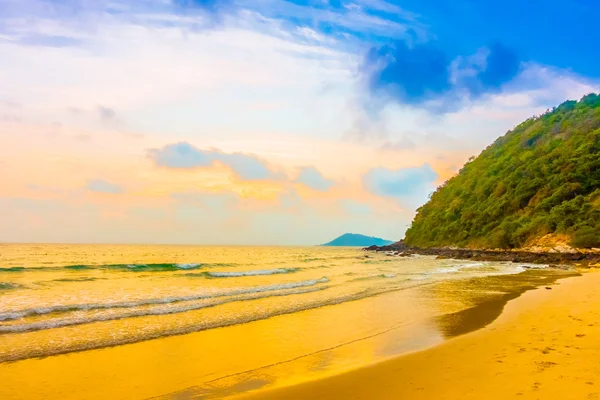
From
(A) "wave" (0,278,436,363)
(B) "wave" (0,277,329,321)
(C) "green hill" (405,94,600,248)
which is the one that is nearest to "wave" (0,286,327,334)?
(B) "wave" (0,277,329,321)

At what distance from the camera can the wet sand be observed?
5.44 m

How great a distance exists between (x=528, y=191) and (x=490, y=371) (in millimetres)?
69638

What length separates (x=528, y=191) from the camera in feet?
216

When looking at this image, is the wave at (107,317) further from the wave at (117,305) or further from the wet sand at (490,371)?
the wet sand at (490,371)

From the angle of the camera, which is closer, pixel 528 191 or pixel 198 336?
pixel 198 336

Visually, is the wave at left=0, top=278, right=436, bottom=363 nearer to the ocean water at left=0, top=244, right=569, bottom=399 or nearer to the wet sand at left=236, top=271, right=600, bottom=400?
the ocean water at left=0, top=244, right=569, bottom=399

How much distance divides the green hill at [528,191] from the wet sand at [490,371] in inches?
1884

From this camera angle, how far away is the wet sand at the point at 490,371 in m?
5.44

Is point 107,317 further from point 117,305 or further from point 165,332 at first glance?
point 165,332

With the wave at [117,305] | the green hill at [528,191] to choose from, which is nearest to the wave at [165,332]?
the wave at [117,305]

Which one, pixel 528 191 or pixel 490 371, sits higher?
pixel 528 191

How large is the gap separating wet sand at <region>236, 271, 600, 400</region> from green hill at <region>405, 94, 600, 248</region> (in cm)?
4786

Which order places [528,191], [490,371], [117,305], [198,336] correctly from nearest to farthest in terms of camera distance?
[490,371]
[198,336]
[117,305]
[528,191]

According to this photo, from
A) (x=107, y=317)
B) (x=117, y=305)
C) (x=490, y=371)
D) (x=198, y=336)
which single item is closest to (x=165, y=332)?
(x=198, y=336)
